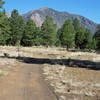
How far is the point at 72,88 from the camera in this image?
11.0 meters

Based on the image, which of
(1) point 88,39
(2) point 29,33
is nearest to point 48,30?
(2) point 29,33

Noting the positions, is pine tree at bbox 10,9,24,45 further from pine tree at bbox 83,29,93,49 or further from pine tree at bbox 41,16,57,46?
pine tree at bbox 83,29,93,49

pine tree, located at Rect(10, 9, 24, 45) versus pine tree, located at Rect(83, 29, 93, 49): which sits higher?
pine tree, located at Rect(10, 9, 24, 45)

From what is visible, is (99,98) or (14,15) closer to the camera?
(99,98)

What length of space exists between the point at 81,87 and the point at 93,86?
2.61 ft

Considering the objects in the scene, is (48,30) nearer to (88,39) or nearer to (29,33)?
(29,33)

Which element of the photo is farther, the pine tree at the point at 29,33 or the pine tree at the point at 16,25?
the pine tree at the point at 29,33

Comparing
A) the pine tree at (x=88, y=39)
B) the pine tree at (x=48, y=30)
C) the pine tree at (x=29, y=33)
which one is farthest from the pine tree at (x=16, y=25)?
the pine tree at (x=88, y=39)

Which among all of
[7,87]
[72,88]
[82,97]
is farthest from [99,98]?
[7,87]

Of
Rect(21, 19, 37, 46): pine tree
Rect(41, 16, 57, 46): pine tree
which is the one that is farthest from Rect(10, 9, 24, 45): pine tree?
Rect(41, 16, 57, 46): pine tree

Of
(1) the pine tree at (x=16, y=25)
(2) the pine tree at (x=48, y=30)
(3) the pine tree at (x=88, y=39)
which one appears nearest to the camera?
(2) the pine tree at (x=48, y=30)

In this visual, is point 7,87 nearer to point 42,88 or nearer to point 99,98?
point 42,88

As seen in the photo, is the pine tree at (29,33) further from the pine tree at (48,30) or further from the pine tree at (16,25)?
the pine tree at (48,30)

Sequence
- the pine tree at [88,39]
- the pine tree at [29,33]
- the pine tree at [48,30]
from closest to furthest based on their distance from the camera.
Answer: the pine tree at [48,30]
the pine tree at [29,33]
the pine tree at [88,39]
